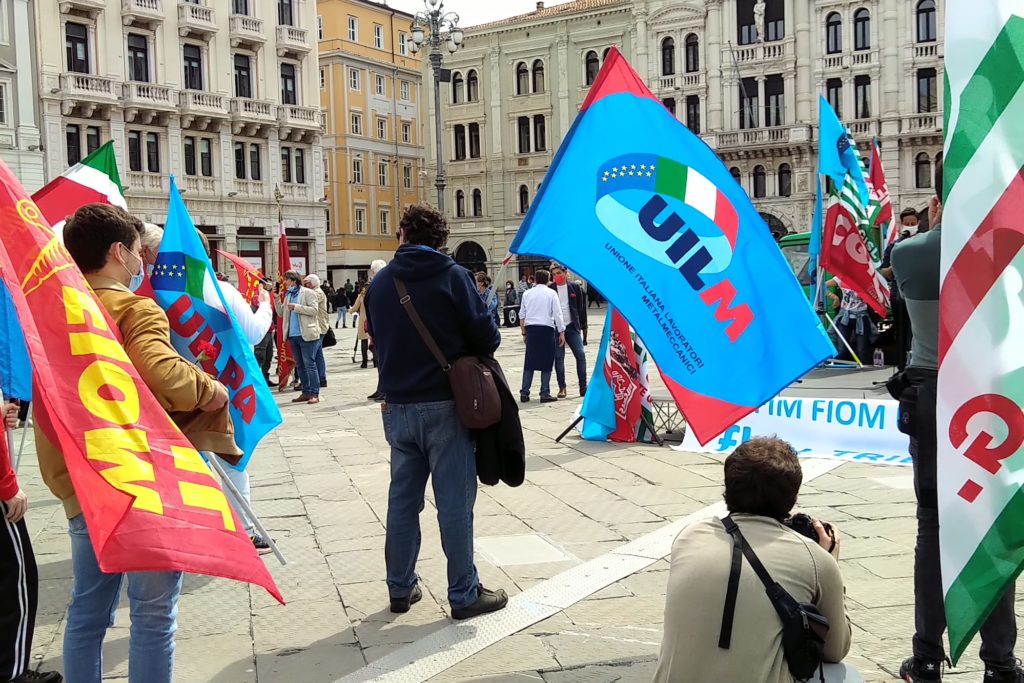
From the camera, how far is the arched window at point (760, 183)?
4612 centimetres

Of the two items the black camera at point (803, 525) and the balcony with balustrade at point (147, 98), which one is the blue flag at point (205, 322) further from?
the balcony with balustrade at point (147, 98)

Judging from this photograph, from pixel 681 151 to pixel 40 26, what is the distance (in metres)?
35.0

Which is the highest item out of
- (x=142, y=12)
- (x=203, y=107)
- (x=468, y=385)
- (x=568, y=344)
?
(x=142, y=12)

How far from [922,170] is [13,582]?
45412 mm

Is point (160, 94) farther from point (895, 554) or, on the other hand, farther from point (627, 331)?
point (895, 554)

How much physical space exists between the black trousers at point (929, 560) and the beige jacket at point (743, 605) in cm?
121

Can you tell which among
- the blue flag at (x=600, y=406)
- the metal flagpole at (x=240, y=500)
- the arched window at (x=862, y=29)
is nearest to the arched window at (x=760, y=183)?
the arched window at (x=862, y=29)

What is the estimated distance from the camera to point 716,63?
4619 centimetres

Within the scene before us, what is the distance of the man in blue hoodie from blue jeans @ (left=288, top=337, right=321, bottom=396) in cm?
905

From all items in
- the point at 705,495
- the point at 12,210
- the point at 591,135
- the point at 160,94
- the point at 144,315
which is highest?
the point at 160,94

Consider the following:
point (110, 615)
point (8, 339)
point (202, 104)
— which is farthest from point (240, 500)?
point (202, 104)

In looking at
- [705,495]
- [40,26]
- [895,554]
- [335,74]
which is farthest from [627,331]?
[335,74]

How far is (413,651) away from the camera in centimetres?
421

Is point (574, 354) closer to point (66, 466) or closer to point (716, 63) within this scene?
point (66, 466)
